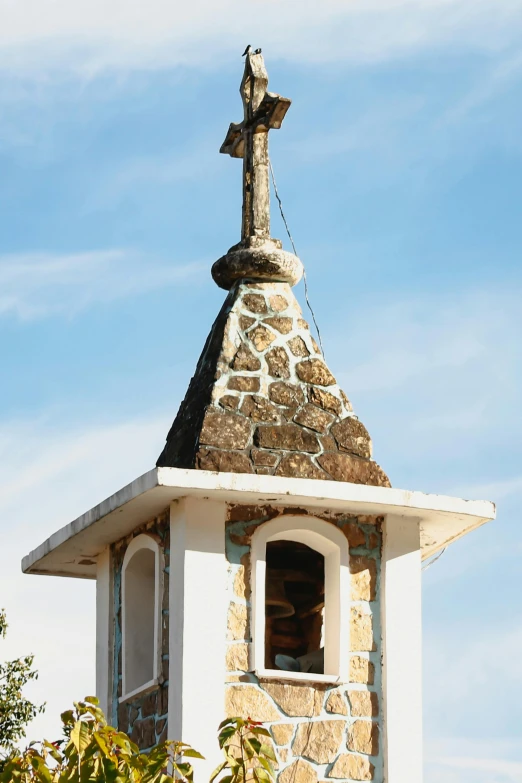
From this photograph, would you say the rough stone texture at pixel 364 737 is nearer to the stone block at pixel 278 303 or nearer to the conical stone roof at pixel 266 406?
the conical stone roof at pixel 266 406

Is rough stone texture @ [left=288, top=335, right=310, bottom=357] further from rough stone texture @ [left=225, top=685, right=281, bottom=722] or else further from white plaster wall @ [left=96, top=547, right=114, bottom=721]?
rough stone texture @ [left=225, top=685, right=281, bottom=722]

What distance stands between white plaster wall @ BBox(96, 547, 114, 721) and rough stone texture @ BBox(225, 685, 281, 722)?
1.62m

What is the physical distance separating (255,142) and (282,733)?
16.4 feet

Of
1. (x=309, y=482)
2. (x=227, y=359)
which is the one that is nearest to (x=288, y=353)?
(x=227, y=359)

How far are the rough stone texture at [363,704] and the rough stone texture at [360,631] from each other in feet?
1.08

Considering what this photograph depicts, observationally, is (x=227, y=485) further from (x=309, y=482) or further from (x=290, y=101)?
(x=290, y=101)

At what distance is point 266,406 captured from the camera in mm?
13273

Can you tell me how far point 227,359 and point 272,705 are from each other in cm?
276

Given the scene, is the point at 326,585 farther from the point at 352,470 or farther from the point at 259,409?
the point at 259,409

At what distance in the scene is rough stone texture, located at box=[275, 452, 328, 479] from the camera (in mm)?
12953

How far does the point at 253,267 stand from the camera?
13977mm

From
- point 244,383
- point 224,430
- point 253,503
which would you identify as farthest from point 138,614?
point 244,383

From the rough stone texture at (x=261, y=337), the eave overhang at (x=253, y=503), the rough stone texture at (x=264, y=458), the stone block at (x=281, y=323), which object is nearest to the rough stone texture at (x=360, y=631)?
the eave overhang at (x=253, y=503)

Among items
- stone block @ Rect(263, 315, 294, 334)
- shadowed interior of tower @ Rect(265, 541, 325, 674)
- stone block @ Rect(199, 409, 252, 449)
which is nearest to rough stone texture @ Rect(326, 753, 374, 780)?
shadowed interior of tower @ Rect(265, 541, 325, 674)
